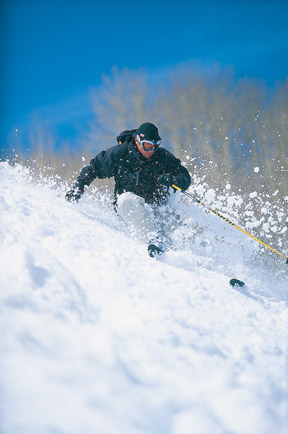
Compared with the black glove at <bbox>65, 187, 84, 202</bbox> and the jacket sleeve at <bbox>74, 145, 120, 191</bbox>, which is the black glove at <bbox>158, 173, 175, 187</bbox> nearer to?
the jacket sleeve at <bbox>74, 145, 120, 191</bbox>

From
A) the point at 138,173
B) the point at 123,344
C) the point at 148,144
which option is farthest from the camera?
the point at 138,173

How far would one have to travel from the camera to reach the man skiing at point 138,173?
3.80 metres

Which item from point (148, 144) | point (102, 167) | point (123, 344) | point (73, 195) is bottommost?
point (123, 344)

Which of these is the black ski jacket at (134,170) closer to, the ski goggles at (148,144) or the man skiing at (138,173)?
the man skiing at (138,173)

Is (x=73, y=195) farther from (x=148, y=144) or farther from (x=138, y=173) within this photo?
(x=148, y=144)

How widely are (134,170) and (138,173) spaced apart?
0.08 meters

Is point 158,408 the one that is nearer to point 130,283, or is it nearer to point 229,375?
point 229,375

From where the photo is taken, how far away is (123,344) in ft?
4.85

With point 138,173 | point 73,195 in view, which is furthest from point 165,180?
point 73,195

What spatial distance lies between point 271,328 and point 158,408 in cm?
114

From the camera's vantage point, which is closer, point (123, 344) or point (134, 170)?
point (123, 344)

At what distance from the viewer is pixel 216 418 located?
1.22 metres

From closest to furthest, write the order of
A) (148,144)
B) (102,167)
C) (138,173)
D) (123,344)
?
1. (123,344)
2. (148,144)
3. (138,173)
4. (102,167)

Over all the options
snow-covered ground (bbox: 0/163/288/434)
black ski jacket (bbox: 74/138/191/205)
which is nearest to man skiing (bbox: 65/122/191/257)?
Result: black ski jacket (bbox: 74/138/191/205)
